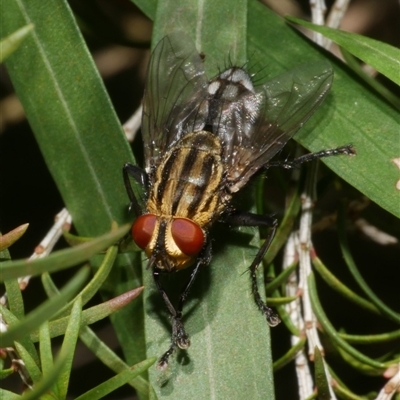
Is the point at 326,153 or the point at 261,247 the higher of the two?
the point at 326,153

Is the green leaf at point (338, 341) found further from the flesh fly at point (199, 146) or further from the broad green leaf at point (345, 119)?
the broad green leaf at point (345, 119)

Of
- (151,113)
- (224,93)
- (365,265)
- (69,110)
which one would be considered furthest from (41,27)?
(365,265)

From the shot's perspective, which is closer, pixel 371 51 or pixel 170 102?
pixel 371 51

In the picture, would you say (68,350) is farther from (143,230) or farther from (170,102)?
(170,102)

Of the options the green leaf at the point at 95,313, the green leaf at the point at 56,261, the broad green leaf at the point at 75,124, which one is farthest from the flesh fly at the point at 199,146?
the green leaf at the point at 56,261

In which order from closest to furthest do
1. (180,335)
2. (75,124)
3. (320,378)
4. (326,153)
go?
(320,378), (180,335), (326,153), (75,124)

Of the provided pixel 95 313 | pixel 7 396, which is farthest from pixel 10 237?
pixel 7 396

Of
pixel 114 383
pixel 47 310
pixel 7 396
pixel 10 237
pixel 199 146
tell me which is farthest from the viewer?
pixel 199 146

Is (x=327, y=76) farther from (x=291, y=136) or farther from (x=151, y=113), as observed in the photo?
(x=151, y=113)
